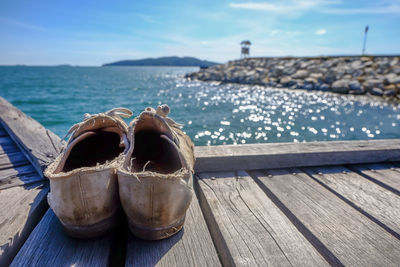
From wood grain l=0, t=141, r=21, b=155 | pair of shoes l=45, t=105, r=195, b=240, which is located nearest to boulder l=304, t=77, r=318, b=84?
wood grain l=0, t=141, r=21, b=155

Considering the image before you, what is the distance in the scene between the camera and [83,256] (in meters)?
0.96

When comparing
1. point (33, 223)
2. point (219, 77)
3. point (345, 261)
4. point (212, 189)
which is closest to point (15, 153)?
point (33, 223)

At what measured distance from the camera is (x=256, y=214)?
4.31ft

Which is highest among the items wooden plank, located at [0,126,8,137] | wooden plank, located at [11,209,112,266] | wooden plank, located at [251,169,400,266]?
wooden plank, located at [0,126,8,137]

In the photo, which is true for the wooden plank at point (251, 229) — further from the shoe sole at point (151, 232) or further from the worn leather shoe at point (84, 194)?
the worn leather shoe at point (84, 194)

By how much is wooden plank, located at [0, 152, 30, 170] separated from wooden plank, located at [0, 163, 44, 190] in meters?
0.10

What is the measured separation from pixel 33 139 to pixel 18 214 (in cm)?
124

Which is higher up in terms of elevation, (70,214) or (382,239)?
(70,214)

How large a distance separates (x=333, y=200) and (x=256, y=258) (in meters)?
0.78

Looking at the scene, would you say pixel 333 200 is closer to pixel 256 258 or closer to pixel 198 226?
pixel 256 258

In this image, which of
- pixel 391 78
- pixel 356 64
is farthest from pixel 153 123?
pixel 356 64

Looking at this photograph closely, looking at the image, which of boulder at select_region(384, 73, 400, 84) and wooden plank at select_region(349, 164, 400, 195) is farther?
boulder at select_region(384, 73, 400, 84)

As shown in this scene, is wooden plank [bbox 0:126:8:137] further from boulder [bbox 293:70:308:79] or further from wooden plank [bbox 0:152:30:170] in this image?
boulder [bbox 293:70:308:79]

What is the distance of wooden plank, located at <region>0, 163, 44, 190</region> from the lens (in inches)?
61.7
